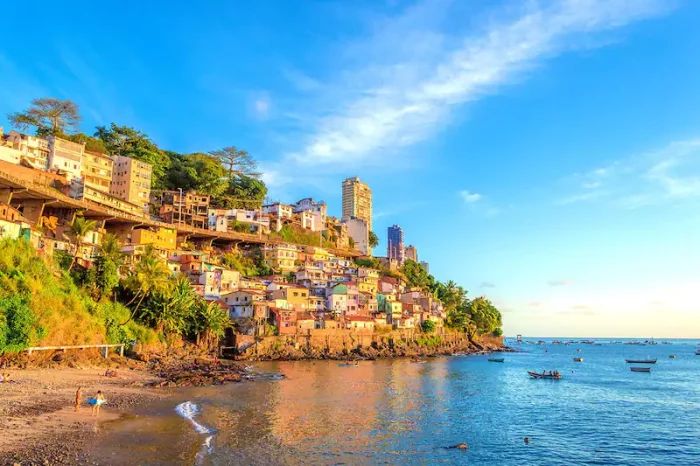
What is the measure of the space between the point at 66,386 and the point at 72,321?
1216 centimetres

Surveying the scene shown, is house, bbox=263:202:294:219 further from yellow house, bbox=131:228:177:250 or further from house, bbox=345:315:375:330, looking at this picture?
house, bbox=345:315:375:330

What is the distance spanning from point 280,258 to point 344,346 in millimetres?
24074

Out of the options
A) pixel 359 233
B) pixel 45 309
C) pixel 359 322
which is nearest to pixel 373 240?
pixel 359 233

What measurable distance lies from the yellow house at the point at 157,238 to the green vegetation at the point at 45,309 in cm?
2134

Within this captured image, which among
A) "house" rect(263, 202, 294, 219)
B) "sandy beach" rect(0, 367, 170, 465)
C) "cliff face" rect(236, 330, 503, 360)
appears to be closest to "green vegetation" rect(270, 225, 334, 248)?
"house" rect(263, 202, 294, 219)

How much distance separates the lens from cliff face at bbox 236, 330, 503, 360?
6588 cm

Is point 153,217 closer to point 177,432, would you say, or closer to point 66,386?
point 66,386

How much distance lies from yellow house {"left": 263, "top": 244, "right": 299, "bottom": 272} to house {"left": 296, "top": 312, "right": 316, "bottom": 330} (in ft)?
63.0

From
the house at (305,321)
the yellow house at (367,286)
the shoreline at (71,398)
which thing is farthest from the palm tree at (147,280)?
the yellow house at (367,286)

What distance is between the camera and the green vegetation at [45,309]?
34.4 m

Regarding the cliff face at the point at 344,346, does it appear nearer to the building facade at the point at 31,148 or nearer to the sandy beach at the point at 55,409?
the sandy beach at the point at 55,409

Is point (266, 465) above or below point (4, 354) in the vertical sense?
below

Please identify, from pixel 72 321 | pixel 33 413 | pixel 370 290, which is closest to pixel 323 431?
pixel 33 413

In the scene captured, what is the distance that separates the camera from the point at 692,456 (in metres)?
26.5
